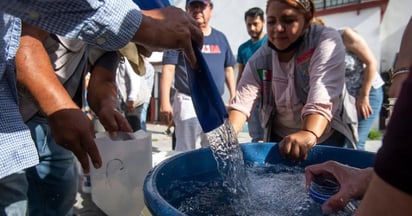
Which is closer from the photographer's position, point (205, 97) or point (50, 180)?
point (205, 97)

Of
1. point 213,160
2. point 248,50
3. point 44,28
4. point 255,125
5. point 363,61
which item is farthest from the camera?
point 248,50

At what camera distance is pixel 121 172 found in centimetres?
138

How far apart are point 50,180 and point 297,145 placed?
112cm

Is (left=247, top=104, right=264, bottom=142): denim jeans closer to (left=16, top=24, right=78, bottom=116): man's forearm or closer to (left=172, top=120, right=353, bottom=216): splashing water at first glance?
(left=172, top=120, right=353, bottom=216): splashing water

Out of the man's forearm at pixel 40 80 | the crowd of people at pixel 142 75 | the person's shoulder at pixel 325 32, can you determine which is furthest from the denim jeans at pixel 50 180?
the person's shoulder at pixel 325 32

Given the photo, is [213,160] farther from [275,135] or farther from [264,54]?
[264,54]

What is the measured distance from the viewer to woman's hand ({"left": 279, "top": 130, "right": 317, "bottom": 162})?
1.31 meters

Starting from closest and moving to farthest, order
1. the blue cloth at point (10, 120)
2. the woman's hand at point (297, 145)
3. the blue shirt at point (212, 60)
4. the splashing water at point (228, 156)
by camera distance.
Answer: the blue cloth at point (10, 120) → the splashing water at point (228, 156) → the woman's hand at point (297, 145) → the blue shirt at point (212, 60)

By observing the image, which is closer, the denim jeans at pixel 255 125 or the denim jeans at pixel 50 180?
the denim jeans at pixel 50 180

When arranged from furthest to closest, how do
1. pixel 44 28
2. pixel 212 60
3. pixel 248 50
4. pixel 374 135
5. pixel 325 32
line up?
pixel 374 135 → pixel 248 50 → pixel 212 60 → pixel 325 32 → pixel 44 28

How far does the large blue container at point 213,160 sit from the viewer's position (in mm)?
1041

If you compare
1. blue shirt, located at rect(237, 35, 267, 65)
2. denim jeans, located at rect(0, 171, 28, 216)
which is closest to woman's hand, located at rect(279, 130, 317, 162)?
denim jeans, located at rect(0, 171, 28, 216)

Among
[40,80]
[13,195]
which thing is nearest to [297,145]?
[40,80]

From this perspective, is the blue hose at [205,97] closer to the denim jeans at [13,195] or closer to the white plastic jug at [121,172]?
the white plastic jug at [121,172]
